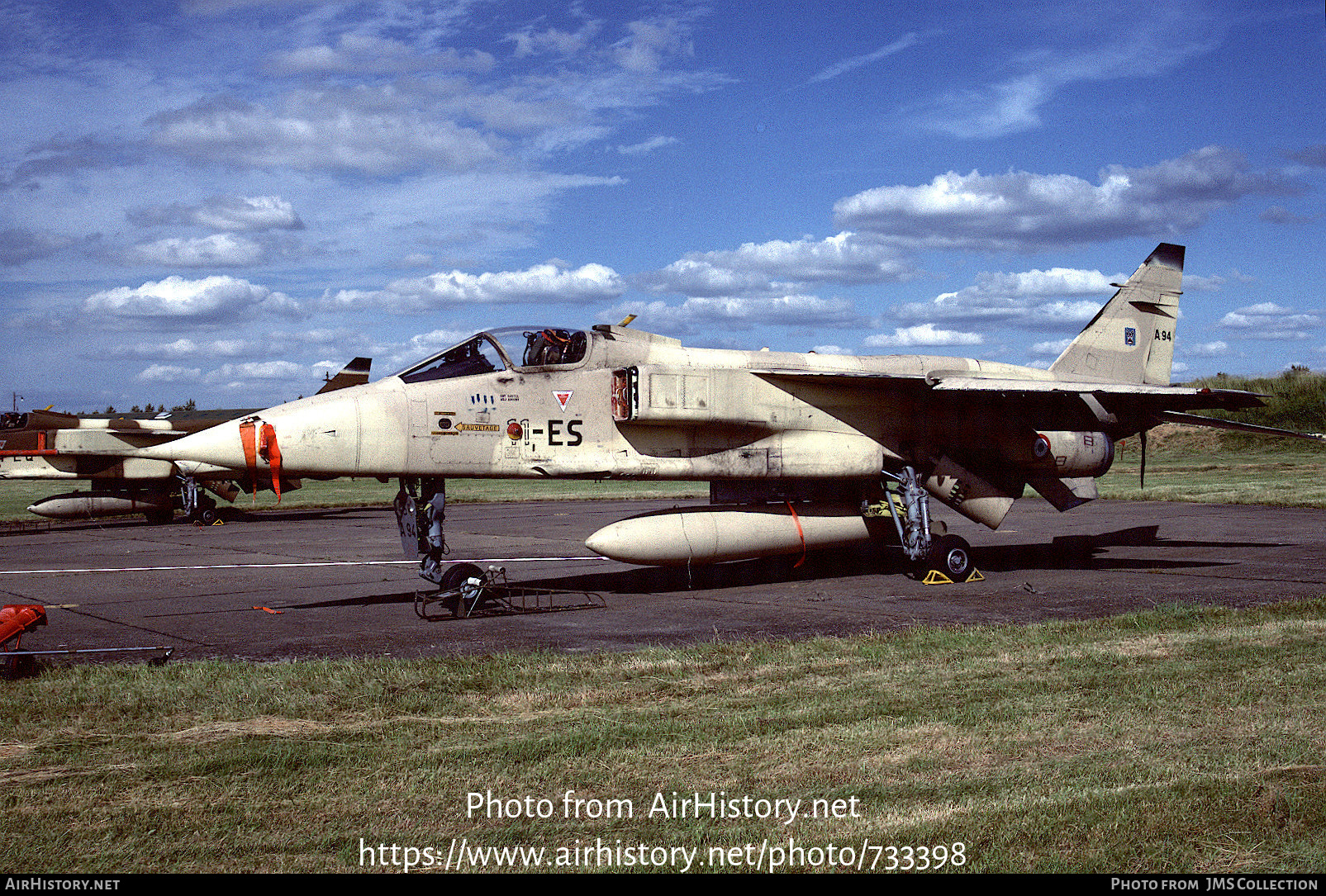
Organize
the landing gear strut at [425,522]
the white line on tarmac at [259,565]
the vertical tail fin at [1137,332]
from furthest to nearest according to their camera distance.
Answer: the vertical tail fin at [1137,332] → the white line on tarmac at [259,565] → the landing gear strut at [425,522]

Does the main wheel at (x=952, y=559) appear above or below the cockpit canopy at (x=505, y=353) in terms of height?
below

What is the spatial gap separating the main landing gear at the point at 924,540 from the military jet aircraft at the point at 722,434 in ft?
0.09

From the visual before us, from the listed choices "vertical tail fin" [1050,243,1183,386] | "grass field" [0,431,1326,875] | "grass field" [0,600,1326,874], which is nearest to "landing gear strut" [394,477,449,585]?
"grass field" [0,600,1326,874]

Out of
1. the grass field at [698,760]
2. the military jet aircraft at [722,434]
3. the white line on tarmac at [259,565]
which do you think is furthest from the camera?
the white line on tarmac at [259,565]

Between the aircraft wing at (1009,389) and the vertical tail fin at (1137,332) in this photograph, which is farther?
the vertical tail fin at (1137,332)

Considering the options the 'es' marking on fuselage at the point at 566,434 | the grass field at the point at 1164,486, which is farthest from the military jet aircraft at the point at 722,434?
the grass field at the point at 1164,486

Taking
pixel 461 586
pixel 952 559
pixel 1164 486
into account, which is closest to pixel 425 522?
pixel 461 586

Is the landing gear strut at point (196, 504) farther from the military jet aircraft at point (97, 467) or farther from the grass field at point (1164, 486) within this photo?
the grass field at point (1164, 486)

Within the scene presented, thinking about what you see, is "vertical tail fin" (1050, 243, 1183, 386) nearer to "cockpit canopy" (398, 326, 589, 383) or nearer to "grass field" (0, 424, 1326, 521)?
"cockpit canopy" (398, 326, 589, 383)

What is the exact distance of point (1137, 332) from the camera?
1845cm

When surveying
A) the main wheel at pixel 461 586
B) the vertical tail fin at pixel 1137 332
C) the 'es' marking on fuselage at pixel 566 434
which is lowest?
the main wheel at pixel 461 586

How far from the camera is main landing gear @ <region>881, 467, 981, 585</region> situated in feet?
48.1

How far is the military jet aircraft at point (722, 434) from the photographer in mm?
11977

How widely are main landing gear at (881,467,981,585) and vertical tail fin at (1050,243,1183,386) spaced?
467cm
